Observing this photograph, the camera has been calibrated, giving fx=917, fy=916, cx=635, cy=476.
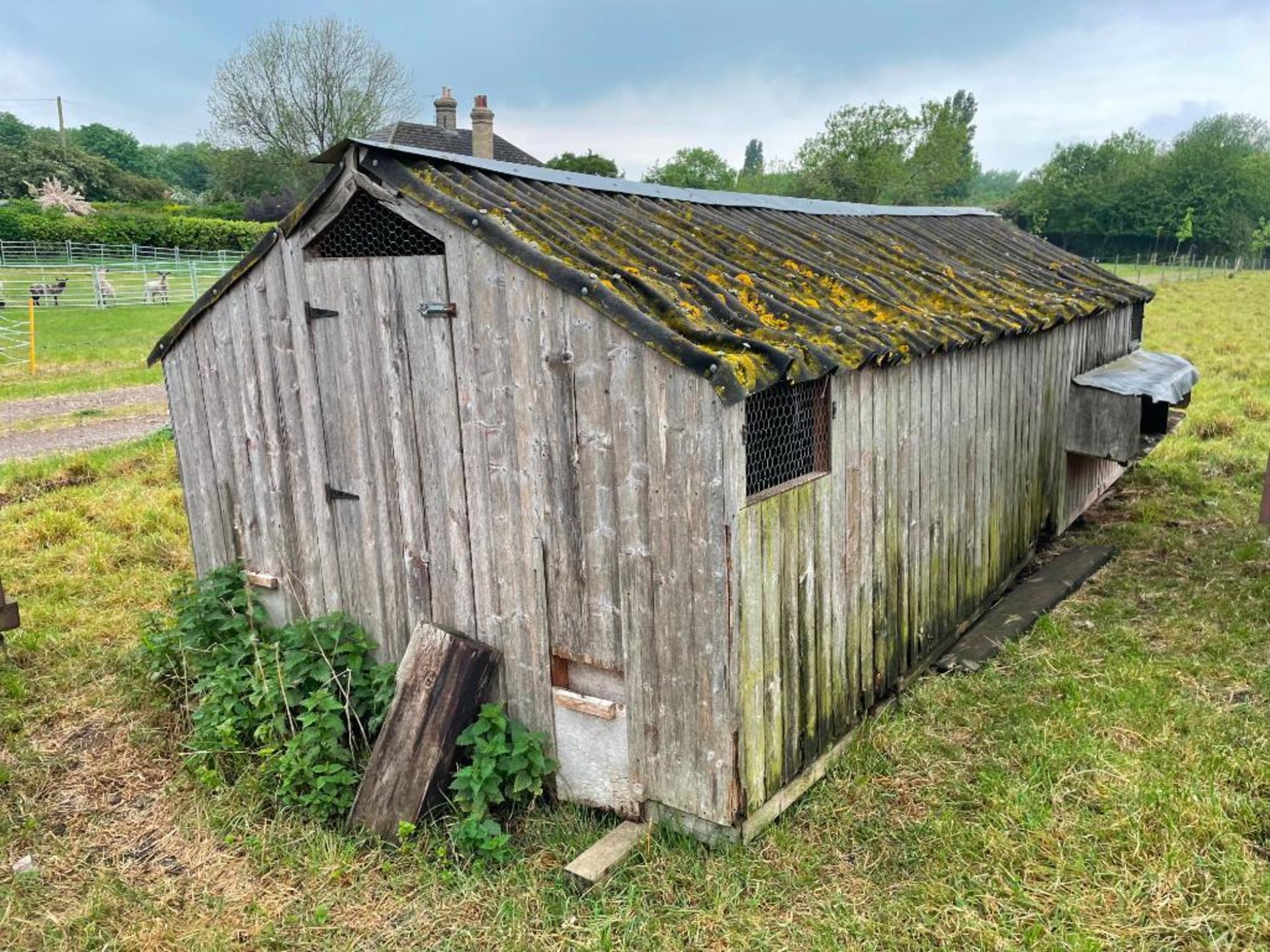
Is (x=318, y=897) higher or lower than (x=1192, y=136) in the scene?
lower

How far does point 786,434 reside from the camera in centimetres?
474

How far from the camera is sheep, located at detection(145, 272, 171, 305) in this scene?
30500 millimetres

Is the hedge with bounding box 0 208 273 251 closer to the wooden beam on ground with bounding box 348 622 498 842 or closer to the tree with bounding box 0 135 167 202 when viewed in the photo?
the tree with bounding box 0 135 167 202

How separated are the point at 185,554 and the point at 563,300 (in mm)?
6703

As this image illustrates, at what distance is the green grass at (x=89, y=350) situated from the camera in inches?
719

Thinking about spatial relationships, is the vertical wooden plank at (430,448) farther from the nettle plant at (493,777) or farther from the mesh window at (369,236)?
the nettle plant at (493,777)

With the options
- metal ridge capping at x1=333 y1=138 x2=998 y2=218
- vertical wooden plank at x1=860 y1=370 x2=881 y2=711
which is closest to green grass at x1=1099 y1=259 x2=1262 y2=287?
metal ridge capping at x1=333 y1=138 x2=998 y2=218

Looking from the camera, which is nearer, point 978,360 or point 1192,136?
point 978,360

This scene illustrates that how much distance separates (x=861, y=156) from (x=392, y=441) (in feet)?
212

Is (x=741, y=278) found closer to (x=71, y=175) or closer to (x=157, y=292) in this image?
(x=157, y=292)

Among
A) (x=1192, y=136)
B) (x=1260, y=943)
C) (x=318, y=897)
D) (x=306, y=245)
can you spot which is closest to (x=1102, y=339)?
(x=1260, y=943)

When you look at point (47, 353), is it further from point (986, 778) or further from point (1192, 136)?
point (1192, 136)

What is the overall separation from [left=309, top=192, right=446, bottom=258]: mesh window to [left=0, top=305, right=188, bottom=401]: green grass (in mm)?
10995

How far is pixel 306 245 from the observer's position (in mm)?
5395
